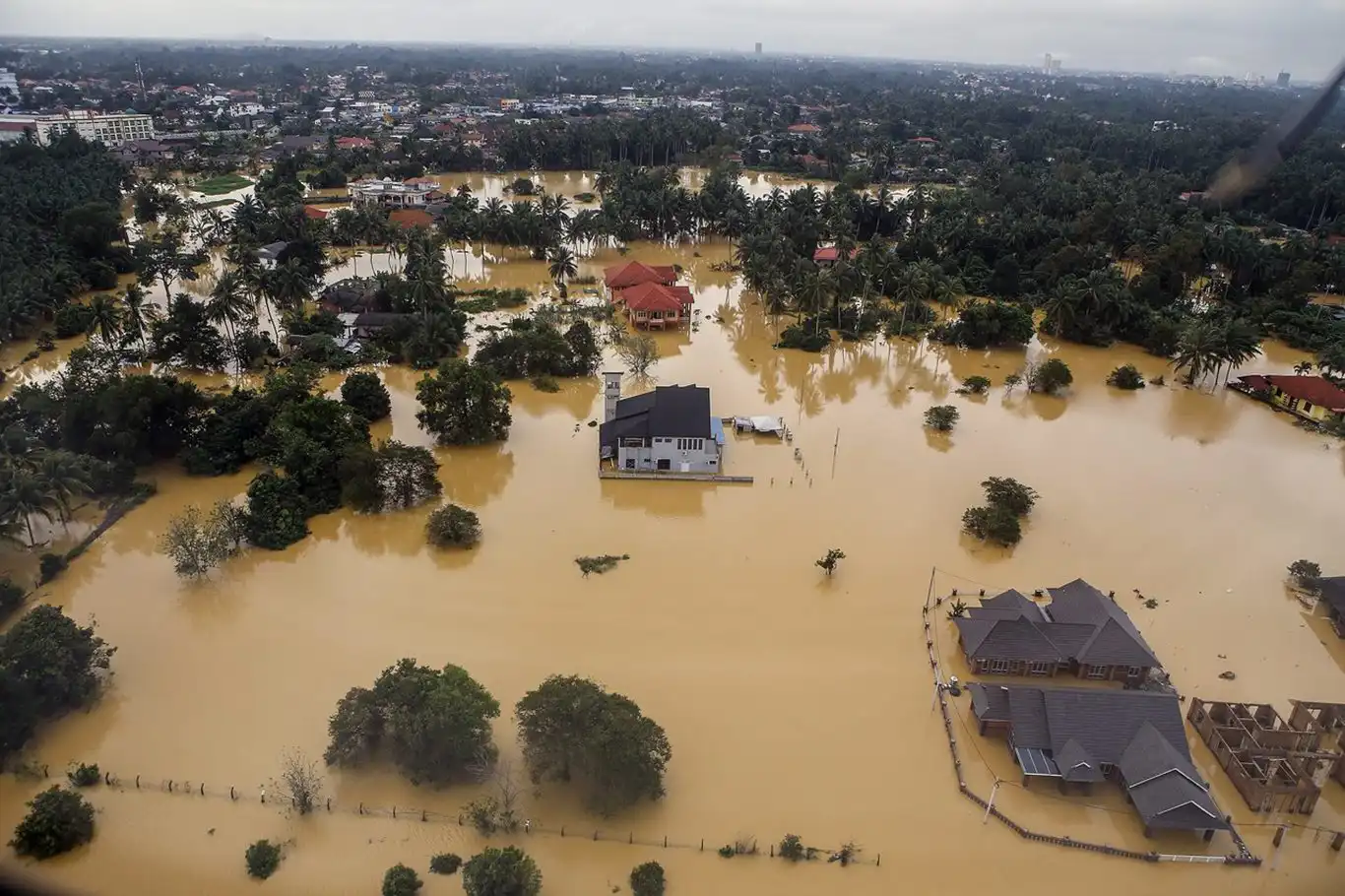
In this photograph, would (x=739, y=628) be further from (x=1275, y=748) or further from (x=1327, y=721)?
(x=1327, y=721)

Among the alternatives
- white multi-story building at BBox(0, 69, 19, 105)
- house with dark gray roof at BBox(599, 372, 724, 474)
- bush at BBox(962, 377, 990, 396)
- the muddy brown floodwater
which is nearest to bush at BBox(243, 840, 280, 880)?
the muddy brown floodwater

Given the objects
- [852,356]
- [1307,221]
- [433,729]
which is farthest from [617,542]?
[1307,221]

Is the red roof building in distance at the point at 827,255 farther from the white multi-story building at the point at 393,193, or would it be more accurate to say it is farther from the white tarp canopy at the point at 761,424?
the white multi-story building at the point at 393,193

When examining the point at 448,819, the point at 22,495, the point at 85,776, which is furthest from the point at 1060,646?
the point at 22,495

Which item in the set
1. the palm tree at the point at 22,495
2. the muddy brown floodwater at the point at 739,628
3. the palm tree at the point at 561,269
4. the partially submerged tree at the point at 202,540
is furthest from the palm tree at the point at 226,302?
the palm tree at the point at 561,269

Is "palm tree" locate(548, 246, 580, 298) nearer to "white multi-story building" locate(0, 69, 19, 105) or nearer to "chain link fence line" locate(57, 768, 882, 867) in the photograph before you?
"chain link fence line" locate(57, 768, 882, 867)

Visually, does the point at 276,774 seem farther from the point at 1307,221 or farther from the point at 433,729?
the point at 1307,221

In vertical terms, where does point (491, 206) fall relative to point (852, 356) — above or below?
above
